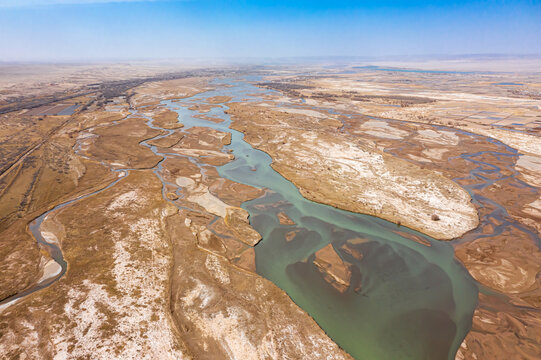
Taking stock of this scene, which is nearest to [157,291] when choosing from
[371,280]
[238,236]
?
[238,236]

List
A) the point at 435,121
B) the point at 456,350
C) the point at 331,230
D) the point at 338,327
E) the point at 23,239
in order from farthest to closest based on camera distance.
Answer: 1. the point at 435,121
2. the point at 331,230
3. the point at 23,239
4. the point at 338,327
5. the point at 456,350

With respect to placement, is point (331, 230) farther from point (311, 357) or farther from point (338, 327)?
point (311, 357)

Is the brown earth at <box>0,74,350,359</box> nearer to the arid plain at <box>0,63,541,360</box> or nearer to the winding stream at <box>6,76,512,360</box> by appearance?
the arid plain at <box>0,63,541,360</box>

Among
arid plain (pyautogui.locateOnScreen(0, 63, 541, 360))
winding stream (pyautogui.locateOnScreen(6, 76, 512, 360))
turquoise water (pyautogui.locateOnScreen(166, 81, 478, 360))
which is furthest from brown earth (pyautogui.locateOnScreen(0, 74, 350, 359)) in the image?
turquoise water (pyautogui.locateOnScreen(166, 81, 478, 360))

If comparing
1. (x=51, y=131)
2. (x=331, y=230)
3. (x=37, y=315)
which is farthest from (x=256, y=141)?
(x=51, y=131)

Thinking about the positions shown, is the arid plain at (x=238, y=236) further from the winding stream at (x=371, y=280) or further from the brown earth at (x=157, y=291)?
the winding stream at (x=371, y=280)

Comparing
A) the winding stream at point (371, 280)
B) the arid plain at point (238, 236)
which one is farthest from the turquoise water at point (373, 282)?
the arid plain at point (238, 236)
